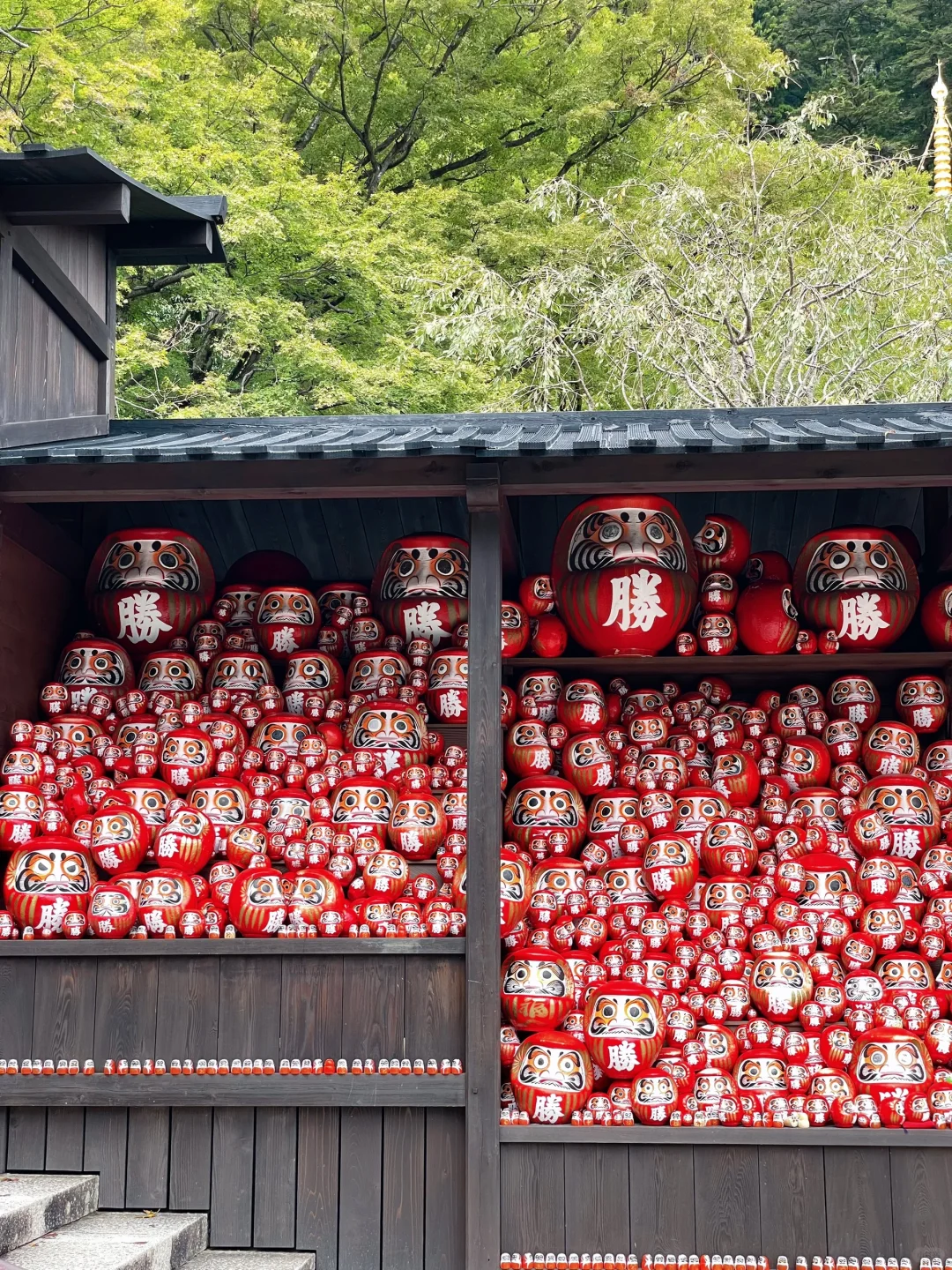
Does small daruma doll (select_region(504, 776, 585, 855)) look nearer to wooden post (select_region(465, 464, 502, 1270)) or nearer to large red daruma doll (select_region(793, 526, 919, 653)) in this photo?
wooden post (select_region(465, 464, 502, 1270))

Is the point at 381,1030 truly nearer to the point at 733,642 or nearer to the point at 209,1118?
the point at 209,1118

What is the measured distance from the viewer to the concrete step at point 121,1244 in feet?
14.9

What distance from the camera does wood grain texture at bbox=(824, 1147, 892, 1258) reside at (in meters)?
5.06

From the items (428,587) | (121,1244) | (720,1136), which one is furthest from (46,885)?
(720,1136)

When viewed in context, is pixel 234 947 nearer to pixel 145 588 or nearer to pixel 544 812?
pixel 544 812

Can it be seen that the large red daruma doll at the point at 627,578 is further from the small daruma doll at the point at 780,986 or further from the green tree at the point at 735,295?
the green tree at the point at 735,295

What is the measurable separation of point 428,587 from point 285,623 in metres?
0.78

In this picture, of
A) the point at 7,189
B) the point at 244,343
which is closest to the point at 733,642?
the point at 7,189

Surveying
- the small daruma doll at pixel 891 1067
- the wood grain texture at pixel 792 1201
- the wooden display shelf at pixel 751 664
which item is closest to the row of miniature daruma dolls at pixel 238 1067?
the wood grain texture at pixel 792 1201

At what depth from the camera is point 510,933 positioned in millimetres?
5949

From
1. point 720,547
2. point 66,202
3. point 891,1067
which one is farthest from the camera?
point 720,547

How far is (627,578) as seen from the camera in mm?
6379

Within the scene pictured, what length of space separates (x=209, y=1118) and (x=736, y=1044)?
7.40ft

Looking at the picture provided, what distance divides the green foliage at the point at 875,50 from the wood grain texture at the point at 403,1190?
72.3 ft
